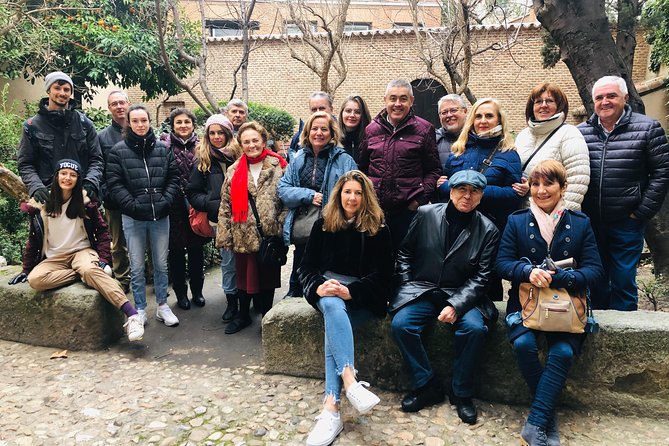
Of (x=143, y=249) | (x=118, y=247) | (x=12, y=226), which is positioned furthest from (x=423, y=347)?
(x=12, y=226)

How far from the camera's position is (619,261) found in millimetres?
3539

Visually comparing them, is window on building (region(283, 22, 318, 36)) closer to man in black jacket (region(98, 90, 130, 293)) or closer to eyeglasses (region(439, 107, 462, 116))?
man in black jacket (region(98, 90, 130, 293))

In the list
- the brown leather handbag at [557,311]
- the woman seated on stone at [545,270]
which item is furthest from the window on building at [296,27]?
the brown leather handbag at [557,311]

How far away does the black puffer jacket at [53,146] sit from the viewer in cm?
431

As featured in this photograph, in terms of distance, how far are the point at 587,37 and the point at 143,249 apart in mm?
4593

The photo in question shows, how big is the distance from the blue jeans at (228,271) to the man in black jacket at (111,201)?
1182 millimetres

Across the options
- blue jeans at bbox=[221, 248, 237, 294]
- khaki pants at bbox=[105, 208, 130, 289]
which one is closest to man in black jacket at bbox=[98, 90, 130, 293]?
khaki pants at bbox=[105, 208, 130, 289]

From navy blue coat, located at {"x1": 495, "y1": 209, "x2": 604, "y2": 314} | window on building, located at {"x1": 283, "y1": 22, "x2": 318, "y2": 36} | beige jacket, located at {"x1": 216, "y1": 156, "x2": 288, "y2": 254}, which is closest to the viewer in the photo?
navy blue coat, located at {"x1": 495, "y1": 209, "x2": 604, "y2": 314}

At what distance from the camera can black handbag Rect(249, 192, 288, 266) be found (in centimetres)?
406

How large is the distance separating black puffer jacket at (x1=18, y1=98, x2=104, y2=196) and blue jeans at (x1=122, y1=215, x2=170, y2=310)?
50 centimetres

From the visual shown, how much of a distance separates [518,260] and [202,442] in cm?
228

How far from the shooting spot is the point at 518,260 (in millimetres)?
3129

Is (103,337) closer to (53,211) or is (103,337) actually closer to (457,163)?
(53,211)

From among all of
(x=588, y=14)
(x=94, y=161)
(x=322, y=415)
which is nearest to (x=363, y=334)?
(x=322, y=415)
